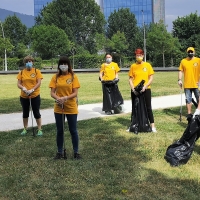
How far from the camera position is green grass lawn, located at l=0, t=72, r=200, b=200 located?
4664 mm

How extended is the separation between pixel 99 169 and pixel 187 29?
174 feet

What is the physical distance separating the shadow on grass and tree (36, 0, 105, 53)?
61.6 metres

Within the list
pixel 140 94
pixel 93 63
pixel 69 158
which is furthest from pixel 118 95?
pixel 93 63

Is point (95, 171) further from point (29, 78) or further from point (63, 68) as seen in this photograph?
point (29, 78)

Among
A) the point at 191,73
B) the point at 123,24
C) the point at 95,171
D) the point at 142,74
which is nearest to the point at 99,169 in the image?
the point at 95,171

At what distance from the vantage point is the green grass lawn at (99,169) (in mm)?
4664

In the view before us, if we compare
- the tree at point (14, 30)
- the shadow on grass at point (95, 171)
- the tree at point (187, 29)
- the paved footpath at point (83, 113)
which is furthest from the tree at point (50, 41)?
the shadow on grass at point (95, 171)

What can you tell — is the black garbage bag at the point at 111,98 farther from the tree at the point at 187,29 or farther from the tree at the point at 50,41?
the tree at the point at 187,29

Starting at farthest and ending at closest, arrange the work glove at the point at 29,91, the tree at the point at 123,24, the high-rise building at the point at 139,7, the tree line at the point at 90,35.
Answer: the high-rise building at the point at 139,7, the tree at the point at 123,24, the tree line at the point at 90,35, the work glove at the point at 29,91

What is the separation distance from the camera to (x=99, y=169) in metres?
5.58

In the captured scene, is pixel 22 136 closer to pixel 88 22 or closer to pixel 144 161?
pixel 144 161

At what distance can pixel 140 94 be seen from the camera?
7891 mm

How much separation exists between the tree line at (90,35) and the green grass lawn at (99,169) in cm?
4116

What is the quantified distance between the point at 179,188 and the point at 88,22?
219 ft
